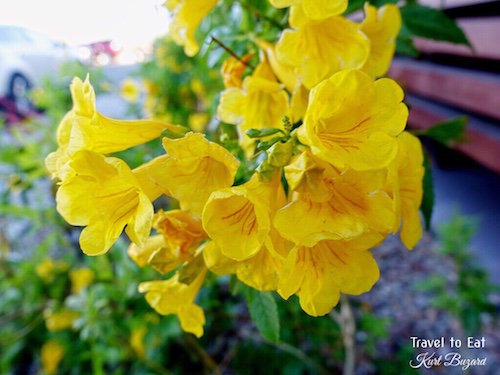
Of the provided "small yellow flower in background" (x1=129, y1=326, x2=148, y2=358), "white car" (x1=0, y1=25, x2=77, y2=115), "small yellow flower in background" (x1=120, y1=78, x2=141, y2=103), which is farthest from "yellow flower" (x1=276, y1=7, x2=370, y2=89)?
"small yellow flower in background" (x1=120, y1=78, x2=141, y2=103)

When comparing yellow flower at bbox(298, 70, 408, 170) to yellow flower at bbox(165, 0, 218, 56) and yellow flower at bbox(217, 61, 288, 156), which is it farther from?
yellow flower at bbox(165, 0, 218, 56)

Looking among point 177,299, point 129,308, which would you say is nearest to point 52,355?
point 129,308

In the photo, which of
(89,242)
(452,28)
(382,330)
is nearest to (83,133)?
(89,242)

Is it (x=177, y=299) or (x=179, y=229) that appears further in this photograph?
(x=177, y=299)

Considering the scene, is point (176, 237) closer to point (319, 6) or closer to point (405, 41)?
point (319, 6)

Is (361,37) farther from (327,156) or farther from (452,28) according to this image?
(452,28)

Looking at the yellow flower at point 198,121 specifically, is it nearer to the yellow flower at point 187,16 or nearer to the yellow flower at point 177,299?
the yellow flower at point 187,16

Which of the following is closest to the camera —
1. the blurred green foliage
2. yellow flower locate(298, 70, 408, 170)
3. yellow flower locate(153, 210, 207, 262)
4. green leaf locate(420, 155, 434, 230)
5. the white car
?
yellow flower locate(298, 70, 408, 170)

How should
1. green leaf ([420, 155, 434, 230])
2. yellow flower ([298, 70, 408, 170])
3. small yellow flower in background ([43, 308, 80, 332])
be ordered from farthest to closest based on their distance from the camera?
small yellow flower in background ([43, 308, 80, 332]) < green leaf ([420, 155, 434, 230]) < yellow flower ([298, 70, 408, 170])
